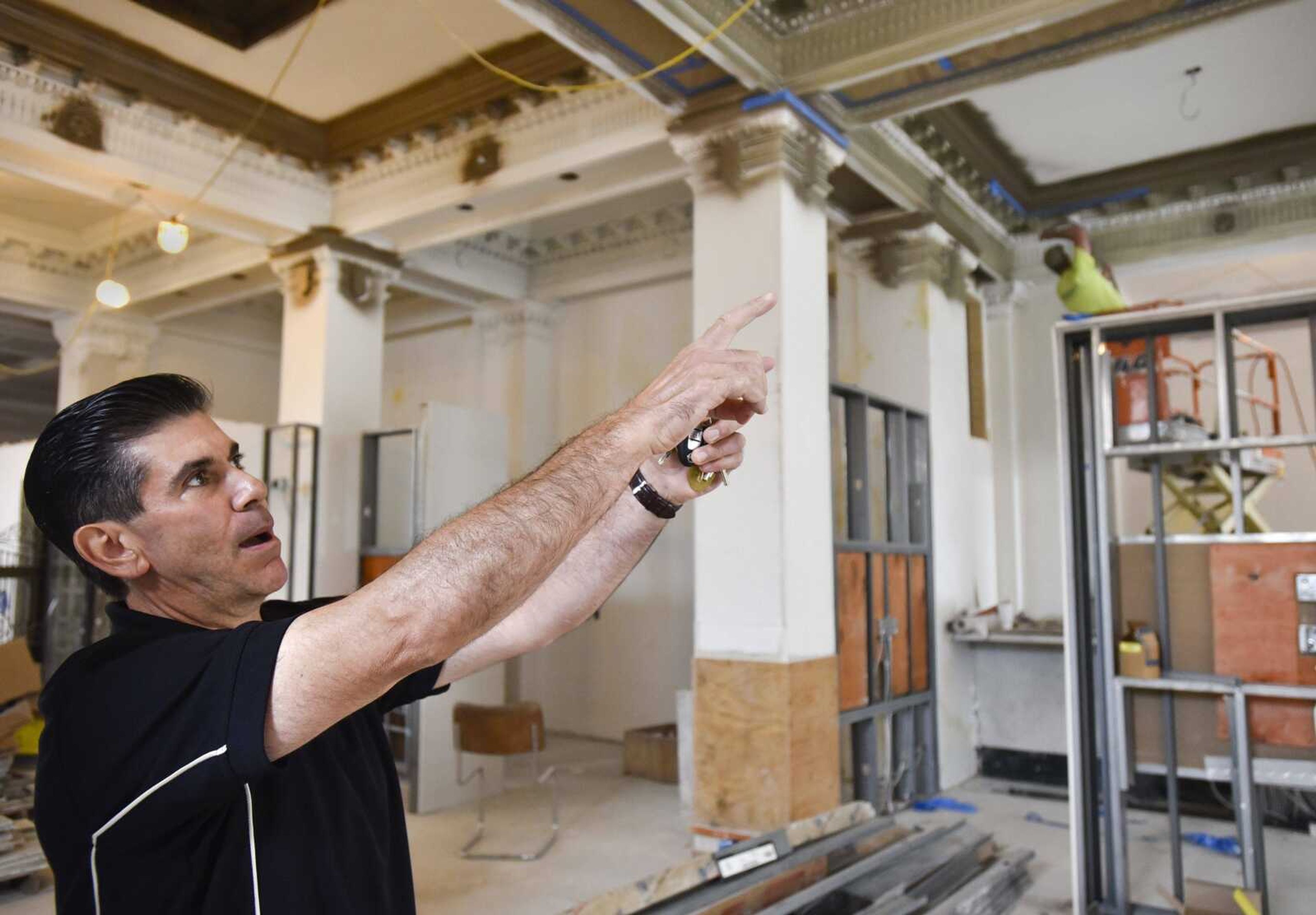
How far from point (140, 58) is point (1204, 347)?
24.2 feet

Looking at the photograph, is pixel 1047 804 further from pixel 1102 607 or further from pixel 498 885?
pixel 498 885

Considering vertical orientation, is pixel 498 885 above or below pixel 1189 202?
below

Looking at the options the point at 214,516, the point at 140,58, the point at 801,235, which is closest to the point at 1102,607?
the point at 801,235

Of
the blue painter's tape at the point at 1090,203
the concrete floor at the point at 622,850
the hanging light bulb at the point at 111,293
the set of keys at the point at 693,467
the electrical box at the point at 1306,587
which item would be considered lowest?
the concrete floor at the point at 622,850

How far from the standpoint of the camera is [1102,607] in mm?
3777

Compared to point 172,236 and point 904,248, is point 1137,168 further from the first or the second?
point 172,236

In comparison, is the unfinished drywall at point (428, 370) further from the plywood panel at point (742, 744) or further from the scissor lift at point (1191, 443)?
the scissor lift at point (1191, 443)

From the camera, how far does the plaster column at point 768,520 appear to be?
4680 mm

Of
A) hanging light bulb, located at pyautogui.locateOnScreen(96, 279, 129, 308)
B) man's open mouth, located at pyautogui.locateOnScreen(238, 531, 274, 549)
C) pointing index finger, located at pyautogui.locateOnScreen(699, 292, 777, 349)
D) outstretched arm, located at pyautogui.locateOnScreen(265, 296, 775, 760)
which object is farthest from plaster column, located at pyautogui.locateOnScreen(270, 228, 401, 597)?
outstretched arm, located at pyautogui.locateOnScreen(265, 296, 775, 760)

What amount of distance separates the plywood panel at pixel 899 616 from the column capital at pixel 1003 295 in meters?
2.65

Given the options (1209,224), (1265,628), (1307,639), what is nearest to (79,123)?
(1265,628)

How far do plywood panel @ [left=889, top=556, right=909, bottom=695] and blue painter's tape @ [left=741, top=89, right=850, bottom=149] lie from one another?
2533 mm

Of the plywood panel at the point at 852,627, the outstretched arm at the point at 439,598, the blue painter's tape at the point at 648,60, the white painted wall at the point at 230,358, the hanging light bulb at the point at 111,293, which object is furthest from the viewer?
the white painted wall at the point at 230,358

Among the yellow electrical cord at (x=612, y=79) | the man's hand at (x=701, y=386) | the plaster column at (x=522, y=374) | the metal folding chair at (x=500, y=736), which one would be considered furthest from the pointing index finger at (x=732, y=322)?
the plaster column at (x=522, y=374)
